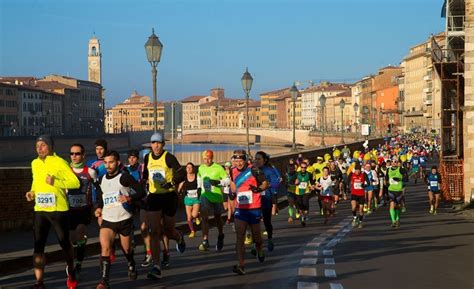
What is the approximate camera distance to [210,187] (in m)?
16.3

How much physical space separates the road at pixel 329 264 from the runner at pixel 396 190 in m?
0.56

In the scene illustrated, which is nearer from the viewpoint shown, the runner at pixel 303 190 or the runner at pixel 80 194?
the runner at pixel 80 194

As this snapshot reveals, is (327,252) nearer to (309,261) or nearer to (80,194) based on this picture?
(309,261)

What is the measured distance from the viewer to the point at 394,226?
2152 cm

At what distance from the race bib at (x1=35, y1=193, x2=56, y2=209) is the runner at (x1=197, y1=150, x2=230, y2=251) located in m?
5.67

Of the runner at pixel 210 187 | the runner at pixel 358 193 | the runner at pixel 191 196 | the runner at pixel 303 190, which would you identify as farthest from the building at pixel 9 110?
the runner at pixel 210 187

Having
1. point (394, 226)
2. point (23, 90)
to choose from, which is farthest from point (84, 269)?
point (23, 90)

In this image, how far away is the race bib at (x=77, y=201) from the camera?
1199 cm

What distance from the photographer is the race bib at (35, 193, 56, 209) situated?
10.3m

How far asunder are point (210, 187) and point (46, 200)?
6197 mm

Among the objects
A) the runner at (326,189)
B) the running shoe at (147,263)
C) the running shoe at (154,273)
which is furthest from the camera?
the runner at (326,189)

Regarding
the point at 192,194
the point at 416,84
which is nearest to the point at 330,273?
the point at 192,194

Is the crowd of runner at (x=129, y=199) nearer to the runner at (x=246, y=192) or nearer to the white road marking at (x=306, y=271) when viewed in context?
the runner at (x=246, y=192)

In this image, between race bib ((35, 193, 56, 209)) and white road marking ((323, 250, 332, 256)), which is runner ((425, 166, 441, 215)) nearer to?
white road marking ((323, 250, 332, 256))
